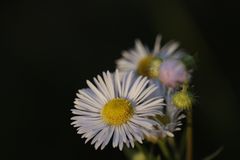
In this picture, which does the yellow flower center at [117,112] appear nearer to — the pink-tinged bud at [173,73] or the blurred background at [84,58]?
the pink-tinged bud at [173,73]

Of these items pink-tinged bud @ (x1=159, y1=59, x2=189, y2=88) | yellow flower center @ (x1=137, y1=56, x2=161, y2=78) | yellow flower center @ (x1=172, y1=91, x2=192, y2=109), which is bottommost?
yellow flower center @ (x1=172, y1=91, x2=192, y2=109)

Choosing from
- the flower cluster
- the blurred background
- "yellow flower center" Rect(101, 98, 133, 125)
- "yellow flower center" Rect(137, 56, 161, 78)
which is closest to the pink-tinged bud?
the flower cluster

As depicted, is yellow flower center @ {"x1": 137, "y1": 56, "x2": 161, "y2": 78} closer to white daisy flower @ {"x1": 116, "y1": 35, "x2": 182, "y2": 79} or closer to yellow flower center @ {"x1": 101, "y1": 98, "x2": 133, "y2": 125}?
white daisy flower @ {"x1": 116, "y1": 35, "x2": 182, "y2": 79}

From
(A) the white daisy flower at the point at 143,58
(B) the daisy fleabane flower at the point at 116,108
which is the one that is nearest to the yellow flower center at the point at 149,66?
(A) the white daisy flower at the point at 143,58

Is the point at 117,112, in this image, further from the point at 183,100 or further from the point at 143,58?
the point at 143,58

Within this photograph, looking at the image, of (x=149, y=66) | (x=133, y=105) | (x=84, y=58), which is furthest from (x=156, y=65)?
(x=84, y=58)

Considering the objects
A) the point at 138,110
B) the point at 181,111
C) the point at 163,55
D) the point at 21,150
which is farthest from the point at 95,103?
the point at 21,150
